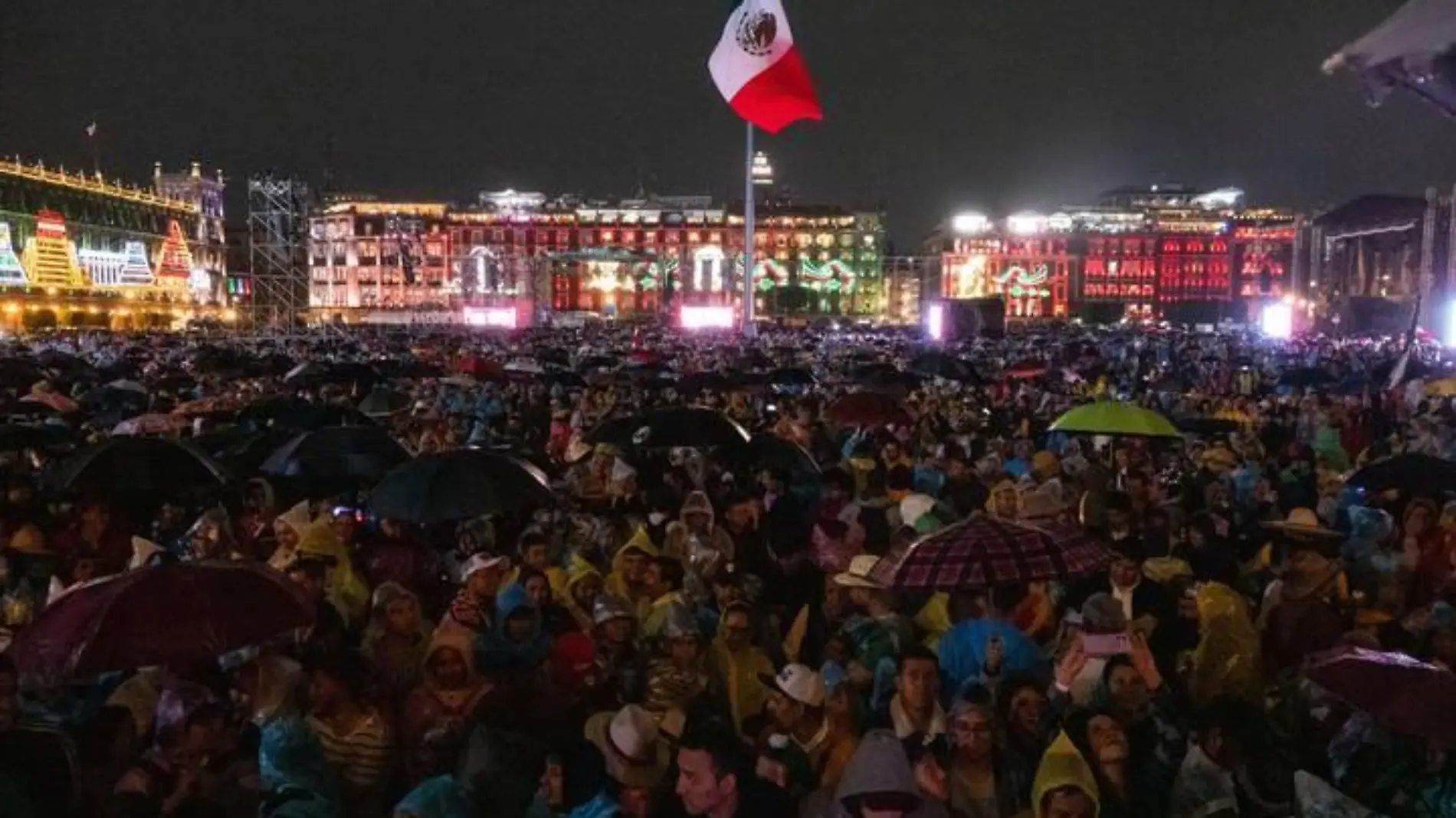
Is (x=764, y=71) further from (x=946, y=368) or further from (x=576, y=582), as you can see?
(x=576, y=582)

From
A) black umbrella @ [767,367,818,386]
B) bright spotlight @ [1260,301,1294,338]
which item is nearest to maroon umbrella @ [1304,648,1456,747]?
black umbrella @ [767,367,818,386]

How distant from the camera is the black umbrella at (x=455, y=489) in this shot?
25.4 ft

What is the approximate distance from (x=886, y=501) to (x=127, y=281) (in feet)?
288

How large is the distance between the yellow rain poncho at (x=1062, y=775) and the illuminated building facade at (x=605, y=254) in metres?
108

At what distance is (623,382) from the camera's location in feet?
64.8

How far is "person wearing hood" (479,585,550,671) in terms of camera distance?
591 cm

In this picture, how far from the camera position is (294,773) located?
4.68 meters

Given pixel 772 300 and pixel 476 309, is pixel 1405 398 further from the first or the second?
pixel 772 300

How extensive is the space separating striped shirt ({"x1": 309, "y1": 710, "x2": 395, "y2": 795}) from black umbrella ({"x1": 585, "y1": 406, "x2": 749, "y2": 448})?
518cm

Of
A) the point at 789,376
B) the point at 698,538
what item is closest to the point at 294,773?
the point at 698,538

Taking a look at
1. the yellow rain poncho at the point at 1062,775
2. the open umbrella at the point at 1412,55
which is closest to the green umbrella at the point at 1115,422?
the open umbrella at the point at 1412,55

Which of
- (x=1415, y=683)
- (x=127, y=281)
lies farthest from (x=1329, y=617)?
(x=127, y=281)

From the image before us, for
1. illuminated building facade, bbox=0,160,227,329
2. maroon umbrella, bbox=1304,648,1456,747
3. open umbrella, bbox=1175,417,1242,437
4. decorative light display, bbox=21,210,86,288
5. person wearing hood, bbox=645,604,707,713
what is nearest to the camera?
maroon umbrella, bbox=1304,648,1456,747

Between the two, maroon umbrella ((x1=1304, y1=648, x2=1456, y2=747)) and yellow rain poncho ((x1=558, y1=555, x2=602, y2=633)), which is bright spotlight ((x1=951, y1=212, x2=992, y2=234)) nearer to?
yellow rain poncho ((x1=558, y1=555, x2=602, y2=633))
